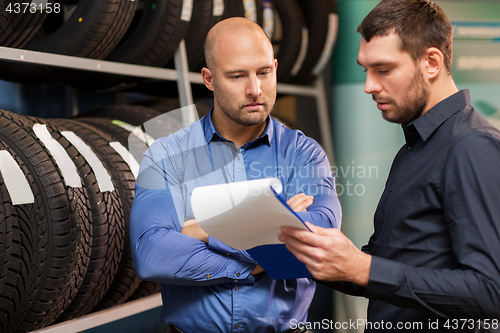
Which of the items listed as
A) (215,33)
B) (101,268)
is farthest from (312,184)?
(101,268)

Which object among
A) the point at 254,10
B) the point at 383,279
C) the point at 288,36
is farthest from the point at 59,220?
the point at 288,36

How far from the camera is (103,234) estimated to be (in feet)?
5.50

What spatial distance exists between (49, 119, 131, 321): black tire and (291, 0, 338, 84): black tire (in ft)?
5.54

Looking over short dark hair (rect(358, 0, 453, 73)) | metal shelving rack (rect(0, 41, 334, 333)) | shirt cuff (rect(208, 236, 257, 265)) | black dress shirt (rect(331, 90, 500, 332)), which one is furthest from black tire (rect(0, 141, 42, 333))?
short dark hair (rect(358, 0, 453, 73))

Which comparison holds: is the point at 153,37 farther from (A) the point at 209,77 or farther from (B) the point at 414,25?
(B) the point at 414,25

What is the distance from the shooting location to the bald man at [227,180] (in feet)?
4.16

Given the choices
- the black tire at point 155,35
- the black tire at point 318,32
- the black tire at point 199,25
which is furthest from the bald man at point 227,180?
the black tire at point 318,32

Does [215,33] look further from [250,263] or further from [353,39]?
[353,39]

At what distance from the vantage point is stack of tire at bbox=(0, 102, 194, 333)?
57.3 inches

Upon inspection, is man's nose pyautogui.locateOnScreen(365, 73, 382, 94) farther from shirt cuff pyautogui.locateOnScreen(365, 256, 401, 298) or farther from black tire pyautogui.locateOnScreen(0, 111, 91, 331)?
black tire pyautogui.locateOnScreen(0, 111, 91, 331)

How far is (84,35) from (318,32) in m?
1.71

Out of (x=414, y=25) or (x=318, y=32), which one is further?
(x=318, y=32)

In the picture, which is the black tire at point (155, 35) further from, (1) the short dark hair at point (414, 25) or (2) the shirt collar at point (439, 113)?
(2) the shirt collar at point (439, 113)

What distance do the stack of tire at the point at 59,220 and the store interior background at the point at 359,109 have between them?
779 millimetres
